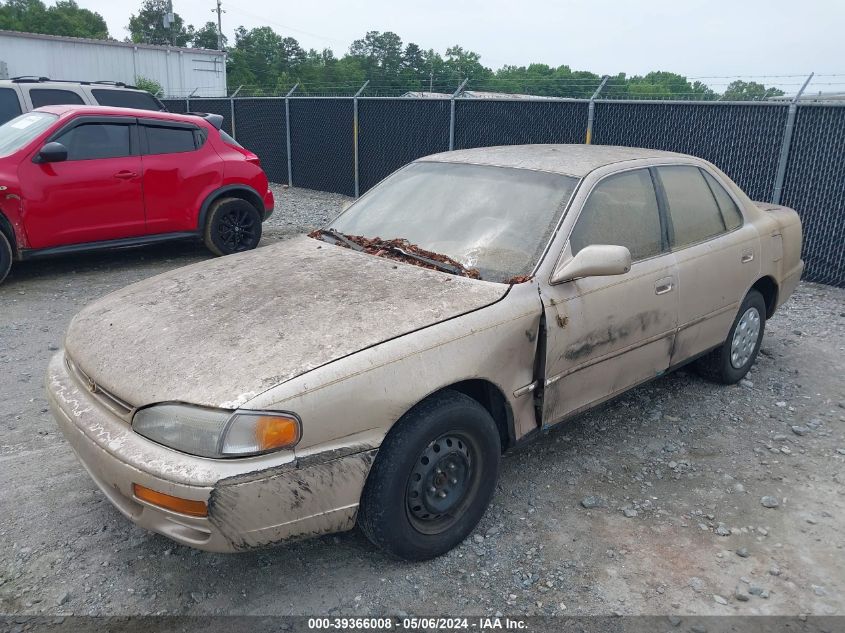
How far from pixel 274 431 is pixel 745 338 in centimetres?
364

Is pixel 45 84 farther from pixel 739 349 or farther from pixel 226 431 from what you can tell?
pixel 739 349

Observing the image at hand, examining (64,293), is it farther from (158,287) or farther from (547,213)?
(547,213)

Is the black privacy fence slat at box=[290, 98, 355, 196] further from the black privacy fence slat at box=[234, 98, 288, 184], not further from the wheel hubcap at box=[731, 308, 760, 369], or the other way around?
the wheel hubcap at box=[731, 308, 760, 369]

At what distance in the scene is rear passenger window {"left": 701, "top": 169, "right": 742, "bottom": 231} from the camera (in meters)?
4.41

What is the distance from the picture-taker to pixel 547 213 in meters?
3.44

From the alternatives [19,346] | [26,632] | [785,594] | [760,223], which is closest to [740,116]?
[760,223]

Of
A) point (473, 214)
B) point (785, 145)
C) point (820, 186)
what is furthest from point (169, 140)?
point (820, 186)

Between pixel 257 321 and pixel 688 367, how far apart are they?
3.33 m

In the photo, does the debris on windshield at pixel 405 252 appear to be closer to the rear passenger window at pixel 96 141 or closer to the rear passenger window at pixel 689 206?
the rear passenger window at pixel 689 206

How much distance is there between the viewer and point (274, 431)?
2357 mm

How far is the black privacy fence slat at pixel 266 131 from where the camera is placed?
15.1 metres

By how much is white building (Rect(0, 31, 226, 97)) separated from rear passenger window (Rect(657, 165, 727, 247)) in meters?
26.4

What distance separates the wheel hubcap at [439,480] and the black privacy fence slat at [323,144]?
36.1ft

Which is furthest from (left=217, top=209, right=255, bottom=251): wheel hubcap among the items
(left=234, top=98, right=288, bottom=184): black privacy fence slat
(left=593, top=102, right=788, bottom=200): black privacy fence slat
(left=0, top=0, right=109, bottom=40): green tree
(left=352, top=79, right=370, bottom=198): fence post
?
(left=0, top=0, right=109, bottom=40): green tree
